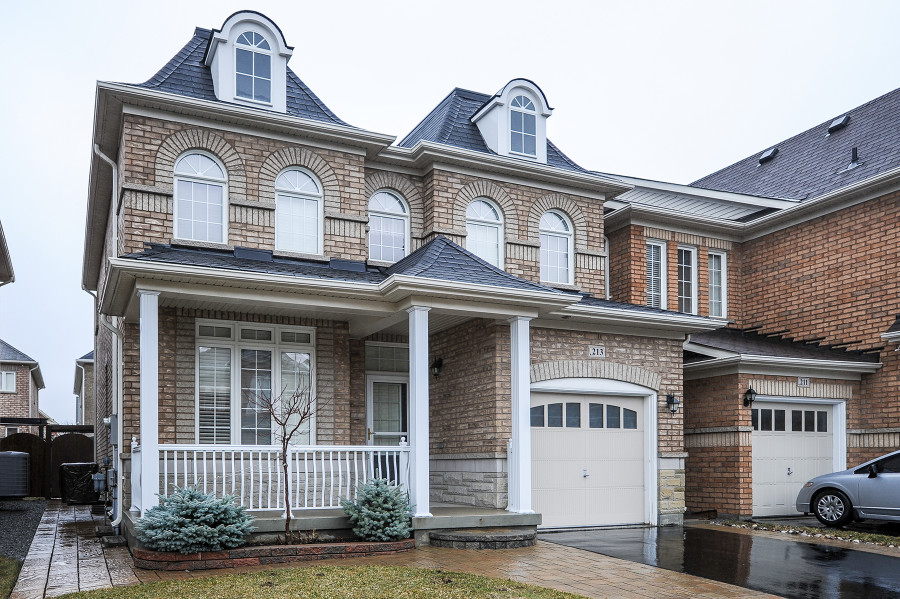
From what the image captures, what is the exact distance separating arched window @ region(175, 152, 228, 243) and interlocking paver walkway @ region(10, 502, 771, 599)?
4.23 metres

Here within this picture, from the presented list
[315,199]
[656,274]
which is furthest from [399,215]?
[656,274]

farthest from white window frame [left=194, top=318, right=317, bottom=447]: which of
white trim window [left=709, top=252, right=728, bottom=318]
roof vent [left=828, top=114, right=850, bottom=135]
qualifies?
roof vent [left=828, top=114, right=850, bottom=135]

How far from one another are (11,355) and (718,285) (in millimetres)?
28684

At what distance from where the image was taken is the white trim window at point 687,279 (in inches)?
611

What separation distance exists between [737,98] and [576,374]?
181 feet

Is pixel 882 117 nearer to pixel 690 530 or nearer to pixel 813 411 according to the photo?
pixel 813 411

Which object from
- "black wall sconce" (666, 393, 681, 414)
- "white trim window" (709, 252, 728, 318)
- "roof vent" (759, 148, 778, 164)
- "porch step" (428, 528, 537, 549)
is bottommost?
"porch step" (428, 528, 537, 549)

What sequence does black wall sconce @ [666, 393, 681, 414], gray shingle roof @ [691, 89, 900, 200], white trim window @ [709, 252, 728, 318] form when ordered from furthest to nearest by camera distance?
white trim window @ [709, 252, 728, 318], gray shingle roof @ [691, 89, 900, 200], black wall sconce @ [666, 393, 681, 414]

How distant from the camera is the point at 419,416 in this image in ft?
31.9

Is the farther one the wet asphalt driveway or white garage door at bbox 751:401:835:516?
white garage door at bbox 751:401:835:516

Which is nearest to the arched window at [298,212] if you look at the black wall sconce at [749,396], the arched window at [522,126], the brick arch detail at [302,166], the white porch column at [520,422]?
the brick arch detail at [302,166]

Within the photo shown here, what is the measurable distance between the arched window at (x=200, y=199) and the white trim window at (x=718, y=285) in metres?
9.80

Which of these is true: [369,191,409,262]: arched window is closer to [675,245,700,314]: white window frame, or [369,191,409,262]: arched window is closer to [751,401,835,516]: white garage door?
[675,245,700,314]: white window frame

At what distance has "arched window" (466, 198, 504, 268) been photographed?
1310 centimetres
